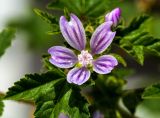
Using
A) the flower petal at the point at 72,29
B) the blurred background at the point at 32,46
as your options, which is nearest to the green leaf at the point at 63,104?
the flower petal at the point at 72,29

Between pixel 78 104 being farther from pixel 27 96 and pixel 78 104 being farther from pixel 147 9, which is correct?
pixel 147 9

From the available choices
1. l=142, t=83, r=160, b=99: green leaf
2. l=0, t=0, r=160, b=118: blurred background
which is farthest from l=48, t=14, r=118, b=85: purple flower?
l=0, t=0, r=160, b=118: blurred background

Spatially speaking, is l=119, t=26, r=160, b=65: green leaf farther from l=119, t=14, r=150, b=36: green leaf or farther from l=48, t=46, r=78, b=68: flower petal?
l=48, t=46, r=78, b=68: flower petal

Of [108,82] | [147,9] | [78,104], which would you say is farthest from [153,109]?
[78,104]

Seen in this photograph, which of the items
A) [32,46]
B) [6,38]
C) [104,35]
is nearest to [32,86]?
[104,35]

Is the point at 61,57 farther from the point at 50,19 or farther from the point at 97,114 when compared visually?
the point at 97,114

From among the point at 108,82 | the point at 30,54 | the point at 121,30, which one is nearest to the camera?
the point at 121,30

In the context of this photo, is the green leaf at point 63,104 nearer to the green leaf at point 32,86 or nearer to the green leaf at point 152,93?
the green leaf at point 32,86
